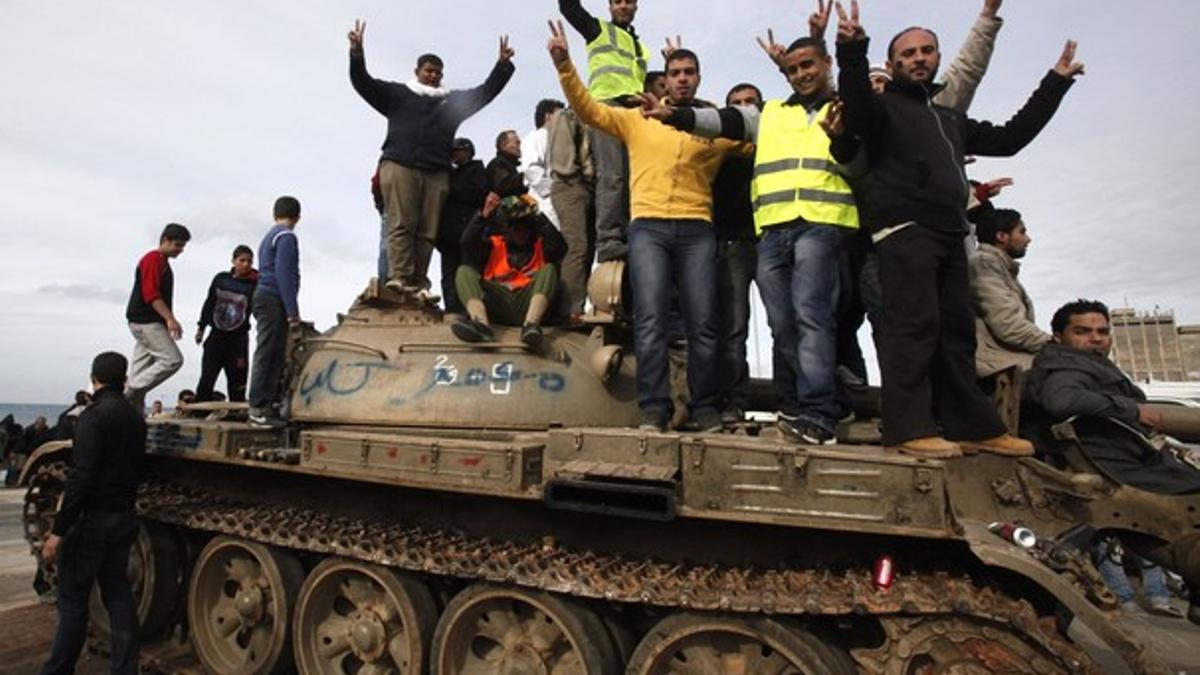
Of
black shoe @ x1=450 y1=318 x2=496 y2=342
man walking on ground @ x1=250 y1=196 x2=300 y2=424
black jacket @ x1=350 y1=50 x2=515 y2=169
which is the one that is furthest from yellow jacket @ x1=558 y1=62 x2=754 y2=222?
man walking on ground @ x1=250 y1=196 x2=300 y2=424

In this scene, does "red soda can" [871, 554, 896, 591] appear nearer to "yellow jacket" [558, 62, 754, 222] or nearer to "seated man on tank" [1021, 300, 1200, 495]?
"seated man on tank" [1021, 300, 1200, 495]

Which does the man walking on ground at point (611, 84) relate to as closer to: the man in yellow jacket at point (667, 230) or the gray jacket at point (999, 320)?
the man in yellow jacket at point (667, 230)

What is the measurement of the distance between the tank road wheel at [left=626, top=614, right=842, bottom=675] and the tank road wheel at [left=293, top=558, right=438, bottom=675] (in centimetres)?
163

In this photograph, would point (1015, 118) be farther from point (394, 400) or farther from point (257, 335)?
point (257, 335)

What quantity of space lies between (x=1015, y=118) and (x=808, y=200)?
170 cm

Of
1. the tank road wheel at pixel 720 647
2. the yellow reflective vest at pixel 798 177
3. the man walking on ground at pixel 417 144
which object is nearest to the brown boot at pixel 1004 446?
the tank road wheel at pixel 720 647

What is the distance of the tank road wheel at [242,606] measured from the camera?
5781 millimetres

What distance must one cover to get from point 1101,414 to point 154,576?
7.31 meters

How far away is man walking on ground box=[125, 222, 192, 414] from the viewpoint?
7.20 metres

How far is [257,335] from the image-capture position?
6418mm

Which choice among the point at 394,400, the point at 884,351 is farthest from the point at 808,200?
the point at 394,400

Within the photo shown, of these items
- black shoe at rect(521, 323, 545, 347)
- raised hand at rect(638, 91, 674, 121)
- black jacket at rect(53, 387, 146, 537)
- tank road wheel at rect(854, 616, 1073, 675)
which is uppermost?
raised hand at rect(638, 91, 674, 121)

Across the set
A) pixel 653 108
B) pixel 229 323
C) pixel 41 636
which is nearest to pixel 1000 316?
pixel 653 108

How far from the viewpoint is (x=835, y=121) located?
4309mm
